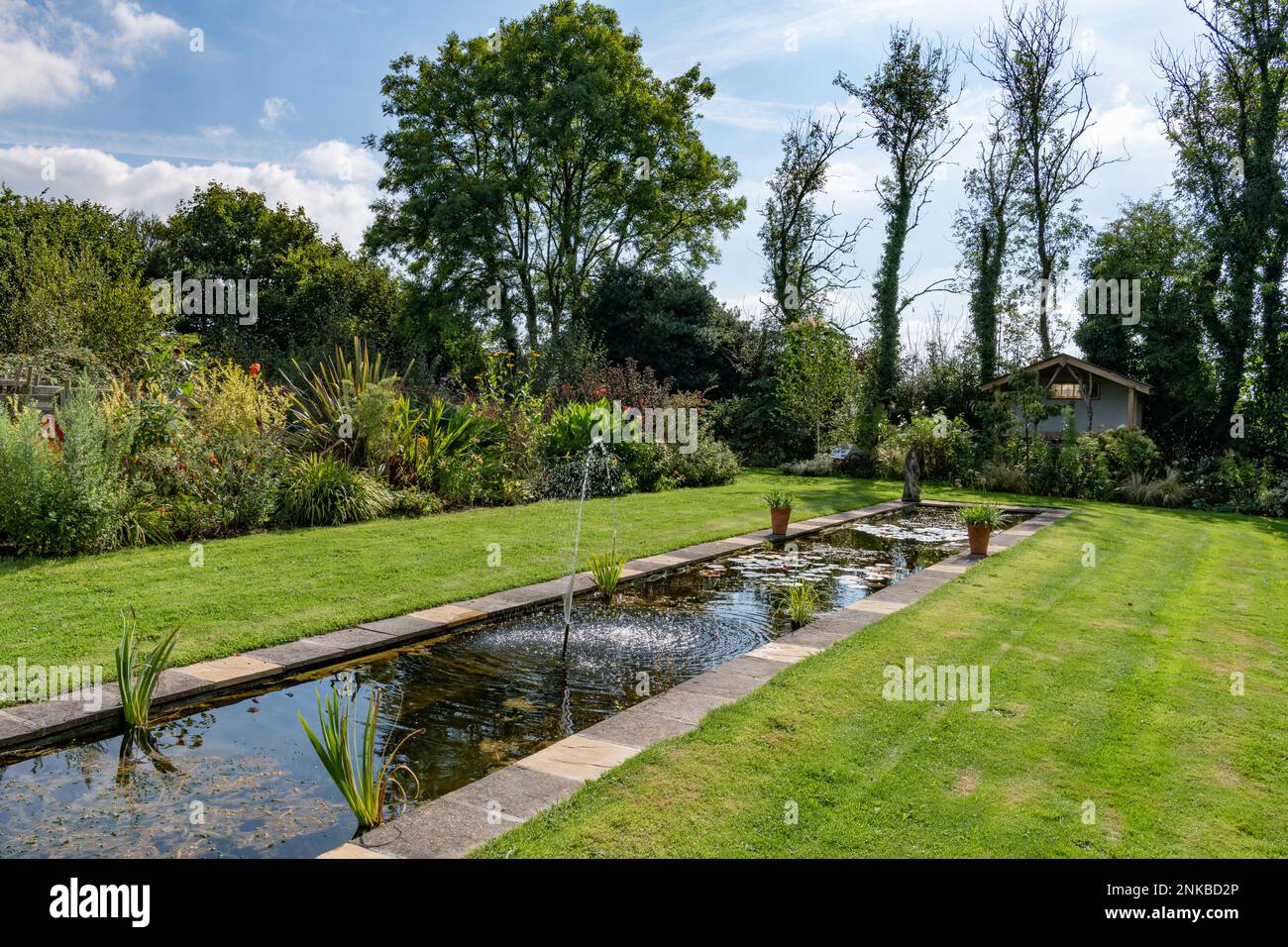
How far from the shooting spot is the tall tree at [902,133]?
20047 mm

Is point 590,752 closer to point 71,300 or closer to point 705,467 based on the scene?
point 705,467

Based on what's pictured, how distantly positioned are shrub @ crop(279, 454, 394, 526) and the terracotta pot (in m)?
6.58

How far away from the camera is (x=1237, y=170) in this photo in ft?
55.5

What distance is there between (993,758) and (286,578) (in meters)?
5.16

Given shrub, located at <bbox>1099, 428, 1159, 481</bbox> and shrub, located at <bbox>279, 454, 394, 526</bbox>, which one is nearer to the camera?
shrub, located at <bbox>279, 454, 394, 526</bbox>

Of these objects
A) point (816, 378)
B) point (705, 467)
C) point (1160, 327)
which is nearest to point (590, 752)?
point (705, 467)

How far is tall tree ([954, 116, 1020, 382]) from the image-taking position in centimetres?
1992

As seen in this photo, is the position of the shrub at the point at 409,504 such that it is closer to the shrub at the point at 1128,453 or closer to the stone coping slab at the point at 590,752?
the stone coping slab at the point at 590,752

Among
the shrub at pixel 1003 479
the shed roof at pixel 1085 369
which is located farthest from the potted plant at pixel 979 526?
the shed roof at pixel 1085 369

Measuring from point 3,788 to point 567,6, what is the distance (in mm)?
23798

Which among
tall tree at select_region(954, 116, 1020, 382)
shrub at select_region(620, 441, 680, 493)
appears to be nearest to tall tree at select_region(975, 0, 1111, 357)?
tall tree at select_region(954, 116, 1020, 382)

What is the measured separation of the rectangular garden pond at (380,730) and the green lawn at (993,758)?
787 mm

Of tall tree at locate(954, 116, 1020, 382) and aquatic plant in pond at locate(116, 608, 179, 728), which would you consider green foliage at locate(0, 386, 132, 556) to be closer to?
aquatic plant in pond at locate(116, 608, 179, 728)

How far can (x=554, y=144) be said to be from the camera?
21.6m
